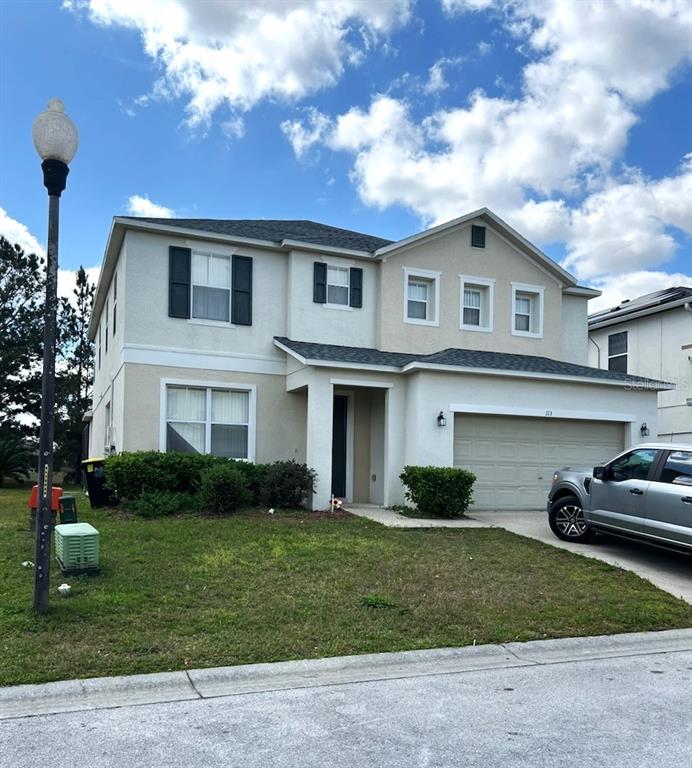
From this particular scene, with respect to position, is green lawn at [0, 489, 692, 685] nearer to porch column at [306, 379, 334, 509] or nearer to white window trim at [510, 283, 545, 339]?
porch column at [306, 379, 334, 509]

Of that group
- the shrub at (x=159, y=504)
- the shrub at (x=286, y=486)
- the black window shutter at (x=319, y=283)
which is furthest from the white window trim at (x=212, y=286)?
the shrub at (x=159, y=504)

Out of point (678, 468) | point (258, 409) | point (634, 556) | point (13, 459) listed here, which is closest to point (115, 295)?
point (258, 409)

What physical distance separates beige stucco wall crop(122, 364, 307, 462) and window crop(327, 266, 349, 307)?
2.38 metres

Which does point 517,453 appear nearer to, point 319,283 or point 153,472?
point 319,283

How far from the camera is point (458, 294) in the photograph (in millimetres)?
17406

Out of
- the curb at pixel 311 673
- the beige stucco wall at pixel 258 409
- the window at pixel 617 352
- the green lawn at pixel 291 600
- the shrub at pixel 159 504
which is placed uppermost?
the window at pixel 617 352

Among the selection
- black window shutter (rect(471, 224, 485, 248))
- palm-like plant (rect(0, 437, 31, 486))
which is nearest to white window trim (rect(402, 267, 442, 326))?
black window shutter (rect(471, 224, 485, 248))

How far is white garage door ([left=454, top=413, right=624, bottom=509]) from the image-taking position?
586 inches

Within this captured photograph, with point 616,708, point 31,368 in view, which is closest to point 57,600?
point 616,708

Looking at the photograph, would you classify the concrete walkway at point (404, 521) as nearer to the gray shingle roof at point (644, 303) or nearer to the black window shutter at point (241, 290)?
the black window shutter at point (241, 290)

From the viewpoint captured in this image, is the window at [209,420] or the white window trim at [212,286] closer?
the window at [209,420]

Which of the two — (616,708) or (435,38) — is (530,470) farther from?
(616,708)

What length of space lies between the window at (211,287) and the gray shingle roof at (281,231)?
0.68 m

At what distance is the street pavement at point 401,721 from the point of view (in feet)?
12.8
